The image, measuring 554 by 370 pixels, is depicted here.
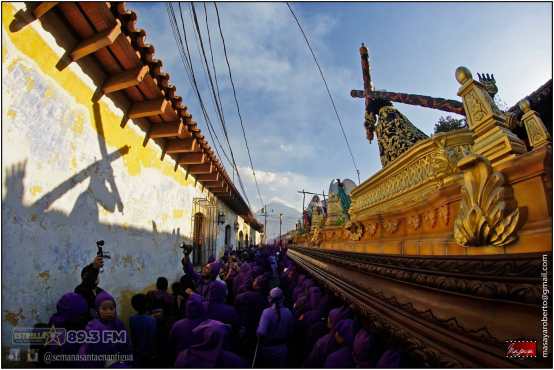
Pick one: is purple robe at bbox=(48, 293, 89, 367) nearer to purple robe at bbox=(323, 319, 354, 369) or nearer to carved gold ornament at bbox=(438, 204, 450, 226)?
purple robe at bbox=(323, 319, 354, 369)

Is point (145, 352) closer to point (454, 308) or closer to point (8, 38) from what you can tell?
point (454, 308)

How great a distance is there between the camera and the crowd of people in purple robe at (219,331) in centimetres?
221

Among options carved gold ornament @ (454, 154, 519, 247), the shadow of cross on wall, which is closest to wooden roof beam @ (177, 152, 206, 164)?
the shadow of cross on wall

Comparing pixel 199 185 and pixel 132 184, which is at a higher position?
pixel 199 185

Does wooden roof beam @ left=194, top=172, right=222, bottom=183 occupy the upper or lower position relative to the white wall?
upper

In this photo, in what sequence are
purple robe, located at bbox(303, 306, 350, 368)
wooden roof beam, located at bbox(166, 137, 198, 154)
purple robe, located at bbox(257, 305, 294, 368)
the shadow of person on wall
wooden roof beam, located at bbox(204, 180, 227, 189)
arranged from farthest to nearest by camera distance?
wooden roof beam, located at bbox(204, 180, 227, 189)
wooden roof beam, located at bbox(166, 137, 198, 154)
the shadow of person on wall
purple robe, located at bbox(257, 305, 294, 368)
purple robe, located at bbox(303, 306, 350, 368)

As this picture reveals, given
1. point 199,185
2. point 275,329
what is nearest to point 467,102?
point 275,329

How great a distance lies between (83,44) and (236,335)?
426cm

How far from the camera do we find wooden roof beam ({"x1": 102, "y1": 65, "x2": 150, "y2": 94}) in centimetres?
388

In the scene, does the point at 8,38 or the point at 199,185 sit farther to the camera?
the point at 199,185

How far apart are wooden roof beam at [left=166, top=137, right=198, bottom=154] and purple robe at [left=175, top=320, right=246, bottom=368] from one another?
433cm

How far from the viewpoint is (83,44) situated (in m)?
3.46

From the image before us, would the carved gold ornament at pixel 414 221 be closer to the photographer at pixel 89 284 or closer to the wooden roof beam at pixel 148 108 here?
the photographer at pixel 89 284

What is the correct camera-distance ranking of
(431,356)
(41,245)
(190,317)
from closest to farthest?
(431,356)
(190,317)
(41,245)
